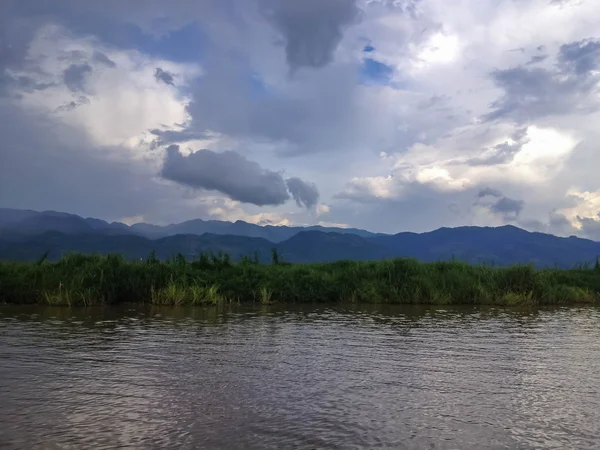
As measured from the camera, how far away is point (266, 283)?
20.7 metres

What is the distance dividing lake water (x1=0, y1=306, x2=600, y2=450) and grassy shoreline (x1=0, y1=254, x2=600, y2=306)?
5.27 meters

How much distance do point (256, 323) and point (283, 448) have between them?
926cm

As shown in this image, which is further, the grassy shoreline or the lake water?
the grassy shoreline

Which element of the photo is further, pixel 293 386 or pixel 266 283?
pixel 266 283

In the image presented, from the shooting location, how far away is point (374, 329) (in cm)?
1280

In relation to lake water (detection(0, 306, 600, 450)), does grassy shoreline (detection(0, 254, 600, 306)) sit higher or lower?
higher

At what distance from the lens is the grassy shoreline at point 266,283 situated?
18.1 m

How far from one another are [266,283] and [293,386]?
13997 millimetres

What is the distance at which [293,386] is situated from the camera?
22.3ft

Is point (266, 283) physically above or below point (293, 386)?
above

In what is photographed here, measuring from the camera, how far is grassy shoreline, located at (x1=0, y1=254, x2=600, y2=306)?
1808cm

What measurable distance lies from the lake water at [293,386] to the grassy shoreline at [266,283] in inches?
208

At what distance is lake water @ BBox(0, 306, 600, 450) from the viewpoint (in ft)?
16.1

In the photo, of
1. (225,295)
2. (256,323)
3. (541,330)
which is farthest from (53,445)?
(225,295)
